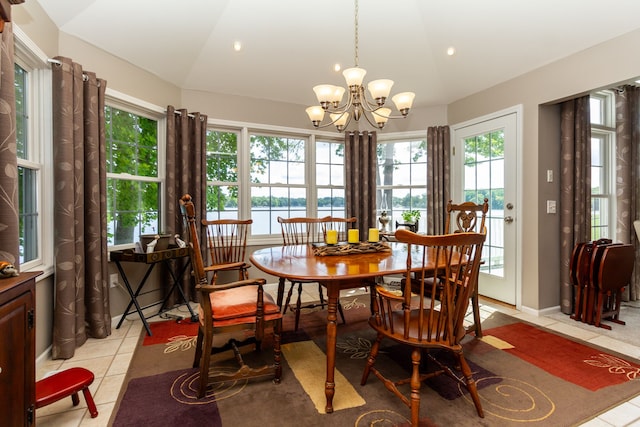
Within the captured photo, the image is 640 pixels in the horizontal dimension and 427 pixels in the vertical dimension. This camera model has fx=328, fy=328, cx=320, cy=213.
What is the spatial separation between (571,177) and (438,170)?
4.51 ft

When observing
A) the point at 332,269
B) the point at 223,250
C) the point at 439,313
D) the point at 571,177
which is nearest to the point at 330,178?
the point at 223,250

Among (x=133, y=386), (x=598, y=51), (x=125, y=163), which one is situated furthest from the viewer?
(x=125, y=163)

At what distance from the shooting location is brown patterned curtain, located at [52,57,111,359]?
2352mm

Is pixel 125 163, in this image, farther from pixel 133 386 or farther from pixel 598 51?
pixel 598 51

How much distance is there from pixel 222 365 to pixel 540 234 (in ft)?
10.3

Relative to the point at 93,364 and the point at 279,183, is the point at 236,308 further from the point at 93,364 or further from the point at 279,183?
the point at 279,183

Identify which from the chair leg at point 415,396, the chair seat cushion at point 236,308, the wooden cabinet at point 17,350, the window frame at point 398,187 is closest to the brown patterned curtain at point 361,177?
the window frame at point 398,187

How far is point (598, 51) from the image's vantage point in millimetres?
2719

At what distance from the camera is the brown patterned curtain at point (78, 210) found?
235 centimetres

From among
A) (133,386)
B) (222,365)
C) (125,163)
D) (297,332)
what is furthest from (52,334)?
(297,332)

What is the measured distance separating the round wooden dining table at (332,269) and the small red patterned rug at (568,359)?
1.11 metres

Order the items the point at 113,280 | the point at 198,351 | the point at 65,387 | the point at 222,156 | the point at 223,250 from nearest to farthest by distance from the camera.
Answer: the point at 65,387
the point at 198,351
the point at 223,250
the point at 113,280
the point at 222,156

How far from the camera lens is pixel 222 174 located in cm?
397

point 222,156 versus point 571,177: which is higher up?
point 222,156
